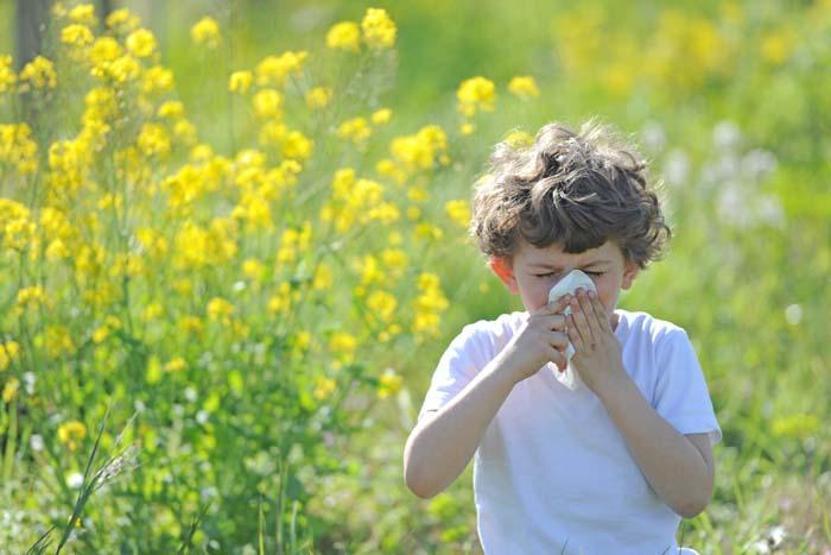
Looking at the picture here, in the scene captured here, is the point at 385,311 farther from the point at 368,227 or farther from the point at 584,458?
the point at 584,458

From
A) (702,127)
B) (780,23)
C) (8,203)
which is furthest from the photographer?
(780,23)

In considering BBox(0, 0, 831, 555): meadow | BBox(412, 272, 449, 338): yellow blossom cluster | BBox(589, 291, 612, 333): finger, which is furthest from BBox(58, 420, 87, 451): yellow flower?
BBox(589, 291, 612, 333): finger

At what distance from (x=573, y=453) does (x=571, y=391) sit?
10cm

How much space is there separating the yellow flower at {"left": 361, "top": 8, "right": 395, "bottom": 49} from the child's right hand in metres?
1.25

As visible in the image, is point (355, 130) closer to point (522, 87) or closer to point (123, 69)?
point (522, 87)

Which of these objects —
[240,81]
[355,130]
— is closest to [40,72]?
[240,81]

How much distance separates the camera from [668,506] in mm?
2498

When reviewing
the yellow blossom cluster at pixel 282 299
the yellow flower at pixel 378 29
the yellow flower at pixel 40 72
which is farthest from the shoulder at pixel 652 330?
the yellow flower at pixel 40 72

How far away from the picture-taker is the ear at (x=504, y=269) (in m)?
2.55

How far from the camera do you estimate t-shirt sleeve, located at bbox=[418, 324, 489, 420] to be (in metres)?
2.51

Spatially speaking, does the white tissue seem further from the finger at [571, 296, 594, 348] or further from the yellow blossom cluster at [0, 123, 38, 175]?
the yellow blossom cluster at [0, 123, 38, 175]

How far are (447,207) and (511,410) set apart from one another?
118 cm

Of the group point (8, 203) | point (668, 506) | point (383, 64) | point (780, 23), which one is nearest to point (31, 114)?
point (8, 203)

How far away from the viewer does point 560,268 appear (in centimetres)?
244
